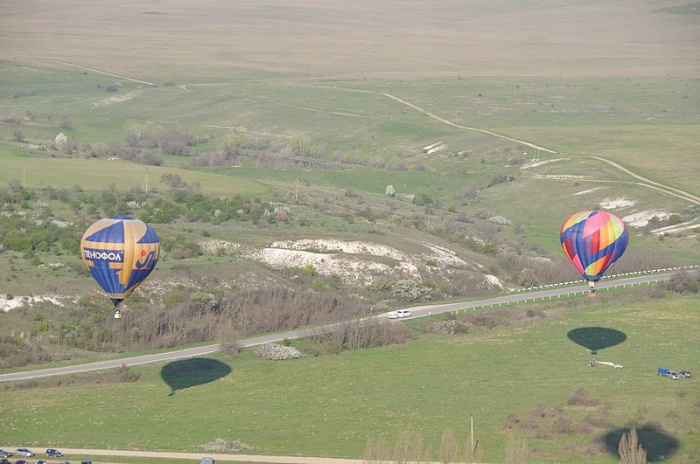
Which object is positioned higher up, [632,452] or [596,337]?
[632,452]

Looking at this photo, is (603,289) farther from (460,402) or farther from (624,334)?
(460,402)

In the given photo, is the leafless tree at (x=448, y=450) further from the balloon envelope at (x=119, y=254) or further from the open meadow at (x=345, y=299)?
the balloon envelope at (x=119, y=254)

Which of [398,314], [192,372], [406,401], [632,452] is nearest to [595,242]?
[406,401]

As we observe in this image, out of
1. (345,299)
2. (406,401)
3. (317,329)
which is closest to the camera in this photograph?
(406,401)

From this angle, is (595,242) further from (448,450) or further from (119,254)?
(119,254)

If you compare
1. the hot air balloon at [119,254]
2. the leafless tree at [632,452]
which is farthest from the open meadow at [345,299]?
the hot air balloon at [119,254]

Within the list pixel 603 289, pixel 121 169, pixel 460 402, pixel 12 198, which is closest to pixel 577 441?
pixel 460 402
